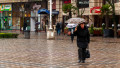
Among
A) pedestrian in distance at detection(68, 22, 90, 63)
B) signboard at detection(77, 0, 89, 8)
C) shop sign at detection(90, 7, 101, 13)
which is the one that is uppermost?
signboard at detection(77, 0, 89, 8)

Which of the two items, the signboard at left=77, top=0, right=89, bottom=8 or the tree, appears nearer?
the tree

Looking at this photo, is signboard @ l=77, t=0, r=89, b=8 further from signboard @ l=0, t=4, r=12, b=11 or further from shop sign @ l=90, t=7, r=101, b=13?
signboard @ l=0, t=4, r=12, b=11

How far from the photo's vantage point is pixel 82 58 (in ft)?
44.3

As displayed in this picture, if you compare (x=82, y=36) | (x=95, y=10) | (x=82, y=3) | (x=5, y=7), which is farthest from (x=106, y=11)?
(x=5, y=7)

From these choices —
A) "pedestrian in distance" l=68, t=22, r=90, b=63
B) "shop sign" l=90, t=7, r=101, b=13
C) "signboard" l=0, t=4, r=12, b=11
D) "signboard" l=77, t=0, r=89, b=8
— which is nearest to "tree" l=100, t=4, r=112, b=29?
"shop sign" l=90, t=7, r=101, b=13

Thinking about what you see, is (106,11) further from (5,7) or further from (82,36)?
(5,7)

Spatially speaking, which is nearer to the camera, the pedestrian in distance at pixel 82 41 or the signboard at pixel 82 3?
the pedestrian in distance at pixel 82 41

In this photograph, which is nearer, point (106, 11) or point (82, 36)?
point (82, 36)

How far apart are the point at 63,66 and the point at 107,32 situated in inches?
955

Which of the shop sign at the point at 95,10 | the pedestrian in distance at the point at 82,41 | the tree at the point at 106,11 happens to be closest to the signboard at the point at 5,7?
the shop sign at the point at 95,10

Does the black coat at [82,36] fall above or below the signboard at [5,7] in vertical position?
below

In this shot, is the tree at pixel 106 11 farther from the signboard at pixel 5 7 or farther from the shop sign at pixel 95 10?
the signboard at pixel 5 7

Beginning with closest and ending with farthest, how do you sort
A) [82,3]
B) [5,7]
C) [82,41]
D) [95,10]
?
1. [82,41]
2. [95,10]
3. [82,3]
4. [5,7]

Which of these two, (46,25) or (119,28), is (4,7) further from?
(119,28)
